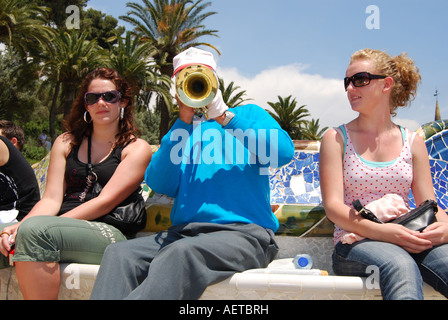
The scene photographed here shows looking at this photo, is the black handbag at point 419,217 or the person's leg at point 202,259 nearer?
the person's leg at point 202,259

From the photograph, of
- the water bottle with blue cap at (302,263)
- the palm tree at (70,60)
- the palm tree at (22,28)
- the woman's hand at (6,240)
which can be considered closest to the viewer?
the woman's hand at (6,240)

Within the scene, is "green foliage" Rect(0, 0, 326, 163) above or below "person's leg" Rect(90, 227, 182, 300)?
above

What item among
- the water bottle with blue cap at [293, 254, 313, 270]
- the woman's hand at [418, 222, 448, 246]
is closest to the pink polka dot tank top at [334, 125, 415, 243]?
the water bottle with blue cap at [293, 254, 313, 270]

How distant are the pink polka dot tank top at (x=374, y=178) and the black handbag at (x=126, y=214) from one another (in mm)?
1340

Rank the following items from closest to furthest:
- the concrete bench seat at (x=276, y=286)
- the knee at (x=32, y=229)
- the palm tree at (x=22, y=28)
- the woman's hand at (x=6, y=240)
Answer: the concrete bench seat at (x=276, y=286), the knee at (x=32, y=229), the woman's hand at (x=6, y=240), the palm tree at (x=22, y=28)

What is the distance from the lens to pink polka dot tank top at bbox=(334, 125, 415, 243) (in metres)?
2.53

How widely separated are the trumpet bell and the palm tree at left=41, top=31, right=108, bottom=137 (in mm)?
24482

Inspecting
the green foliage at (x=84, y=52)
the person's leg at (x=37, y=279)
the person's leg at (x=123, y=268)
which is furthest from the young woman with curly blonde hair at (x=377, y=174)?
the green foliage at (x=84, y=52)

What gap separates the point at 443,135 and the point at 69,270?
9.73ft

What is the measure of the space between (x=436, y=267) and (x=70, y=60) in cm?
2581

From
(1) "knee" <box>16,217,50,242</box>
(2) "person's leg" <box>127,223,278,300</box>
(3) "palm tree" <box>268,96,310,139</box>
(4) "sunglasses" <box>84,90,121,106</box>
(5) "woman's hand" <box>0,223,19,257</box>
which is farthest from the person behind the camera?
(3) "palm tree" <box>268,96,310,139</box>

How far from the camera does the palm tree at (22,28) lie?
72.5 ft

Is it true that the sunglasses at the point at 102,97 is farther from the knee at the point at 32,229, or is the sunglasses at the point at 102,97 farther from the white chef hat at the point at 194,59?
the knee at the point at 32,229

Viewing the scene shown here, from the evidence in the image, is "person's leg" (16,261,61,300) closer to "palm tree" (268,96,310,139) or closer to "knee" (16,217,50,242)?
"knee" (16,217,50,242)
